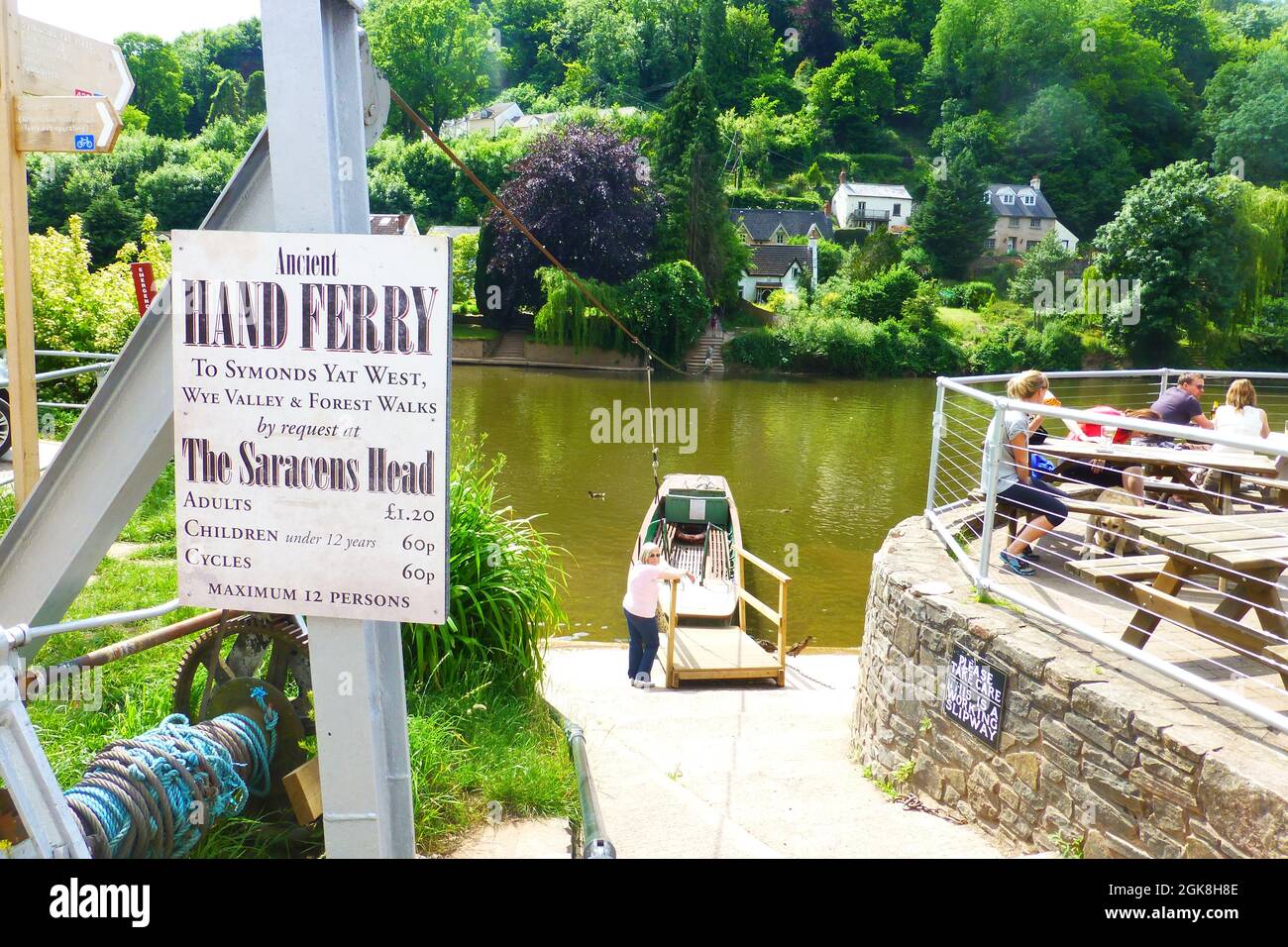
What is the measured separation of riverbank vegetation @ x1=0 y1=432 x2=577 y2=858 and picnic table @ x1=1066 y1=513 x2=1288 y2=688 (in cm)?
258

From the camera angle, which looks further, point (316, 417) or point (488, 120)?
point (488, 120)

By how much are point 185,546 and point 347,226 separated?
2.87ft

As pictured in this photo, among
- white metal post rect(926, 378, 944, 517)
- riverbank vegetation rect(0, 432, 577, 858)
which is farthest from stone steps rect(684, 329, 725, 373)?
riverbank vegetation rect(0, 432, 577, 858)

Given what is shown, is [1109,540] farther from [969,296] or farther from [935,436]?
[969,296]

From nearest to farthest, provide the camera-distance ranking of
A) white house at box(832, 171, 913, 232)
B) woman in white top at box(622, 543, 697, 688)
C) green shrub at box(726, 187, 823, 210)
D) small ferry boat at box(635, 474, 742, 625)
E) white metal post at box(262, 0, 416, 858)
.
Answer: white metal post at box(262, 0, 416, 858)
woman in white top at box(622, 543, 697, 688)
small ferry boat at box(635, 474, 742, 625)
green shrub at box(726, 187, 823, 210)
white house at box(832, 171, 913, 232)

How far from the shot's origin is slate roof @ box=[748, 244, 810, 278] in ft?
175

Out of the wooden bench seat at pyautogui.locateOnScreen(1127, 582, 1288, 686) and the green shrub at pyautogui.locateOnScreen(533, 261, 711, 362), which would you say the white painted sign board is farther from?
the green shrub at pyautogui.locateOnScreen(533, 261, 711, 362)

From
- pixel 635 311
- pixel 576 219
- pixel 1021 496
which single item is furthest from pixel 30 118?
pixel 576 219

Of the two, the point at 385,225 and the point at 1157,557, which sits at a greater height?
the point at 385,225

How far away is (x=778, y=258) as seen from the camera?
54156mm

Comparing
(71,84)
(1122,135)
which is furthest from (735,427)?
(1122,135)

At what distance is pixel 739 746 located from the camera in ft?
20.7

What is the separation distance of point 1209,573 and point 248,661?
13.3ft

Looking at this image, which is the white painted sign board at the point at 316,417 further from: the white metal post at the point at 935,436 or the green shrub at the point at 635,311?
the green shrub at the point at 635,311
